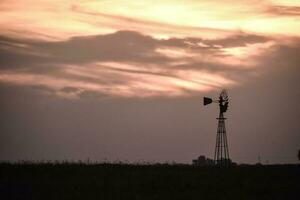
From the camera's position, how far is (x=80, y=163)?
45.4 meters
